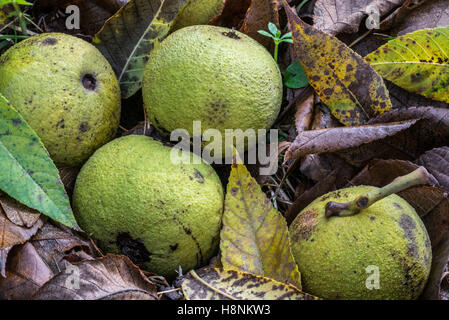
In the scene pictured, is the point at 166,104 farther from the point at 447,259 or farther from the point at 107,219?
the point at 447,259

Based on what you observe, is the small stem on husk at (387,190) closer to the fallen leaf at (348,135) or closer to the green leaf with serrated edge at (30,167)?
the fallen leaf at (348,135)

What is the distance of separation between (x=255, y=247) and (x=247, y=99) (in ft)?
1.76

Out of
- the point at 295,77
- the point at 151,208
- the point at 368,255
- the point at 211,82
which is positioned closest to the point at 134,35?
the point at 211,82

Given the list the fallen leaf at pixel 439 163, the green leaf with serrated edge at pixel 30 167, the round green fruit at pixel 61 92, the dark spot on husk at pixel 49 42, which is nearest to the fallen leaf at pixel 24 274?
the green leaf with serrated edge at pixel 30 167

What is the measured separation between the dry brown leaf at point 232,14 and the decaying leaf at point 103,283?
112 centimetres

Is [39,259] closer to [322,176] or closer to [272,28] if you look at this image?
[322,176]

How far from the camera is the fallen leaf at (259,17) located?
196cm

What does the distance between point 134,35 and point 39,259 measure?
1022 millimetres

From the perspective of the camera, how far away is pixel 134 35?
2.00 m

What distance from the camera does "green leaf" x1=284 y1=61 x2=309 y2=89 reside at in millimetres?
1978

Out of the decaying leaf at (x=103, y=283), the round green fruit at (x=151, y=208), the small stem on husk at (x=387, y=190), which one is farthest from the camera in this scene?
the round green fruit at (x=151, y=208)

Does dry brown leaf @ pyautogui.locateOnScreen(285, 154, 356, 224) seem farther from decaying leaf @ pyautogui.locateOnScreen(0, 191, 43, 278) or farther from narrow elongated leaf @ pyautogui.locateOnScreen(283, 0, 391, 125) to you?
decaying leaf @ pyautogui.locateOnScreen(0, 191, 43, 278)
